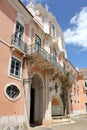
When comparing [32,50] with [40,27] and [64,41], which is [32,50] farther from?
[64,41]

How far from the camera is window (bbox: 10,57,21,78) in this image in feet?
42.8

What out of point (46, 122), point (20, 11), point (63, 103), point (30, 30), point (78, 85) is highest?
point (20, 11)

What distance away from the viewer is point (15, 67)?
13.4 meters

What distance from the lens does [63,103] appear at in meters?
23.5

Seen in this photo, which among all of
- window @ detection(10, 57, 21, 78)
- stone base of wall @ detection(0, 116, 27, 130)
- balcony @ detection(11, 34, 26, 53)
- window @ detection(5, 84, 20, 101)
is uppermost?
balcony @ detection(11, 34, 26, 53)

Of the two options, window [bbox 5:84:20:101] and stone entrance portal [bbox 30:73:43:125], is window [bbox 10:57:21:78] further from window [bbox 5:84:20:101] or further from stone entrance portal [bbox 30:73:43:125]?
stone entrance portal [bbox 30:73:43:125]

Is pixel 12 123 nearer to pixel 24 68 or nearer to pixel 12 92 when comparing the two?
pixel 12 92

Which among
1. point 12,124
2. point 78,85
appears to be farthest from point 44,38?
point 78,85

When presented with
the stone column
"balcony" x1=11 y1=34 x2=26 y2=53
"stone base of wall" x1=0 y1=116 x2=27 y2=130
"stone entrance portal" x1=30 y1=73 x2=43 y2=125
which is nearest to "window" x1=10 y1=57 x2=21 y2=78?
"balcony" x1=11 y1=34 x2=26 y2=53

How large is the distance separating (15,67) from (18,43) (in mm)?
2164

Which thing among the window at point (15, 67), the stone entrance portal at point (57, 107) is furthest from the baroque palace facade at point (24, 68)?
the stone entrance portal at point (57, 107)

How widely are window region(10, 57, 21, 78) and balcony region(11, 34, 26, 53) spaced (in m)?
1.03

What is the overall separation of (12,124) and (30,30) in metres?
9.11

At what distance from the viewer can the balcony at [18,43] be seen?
44.0 ft
